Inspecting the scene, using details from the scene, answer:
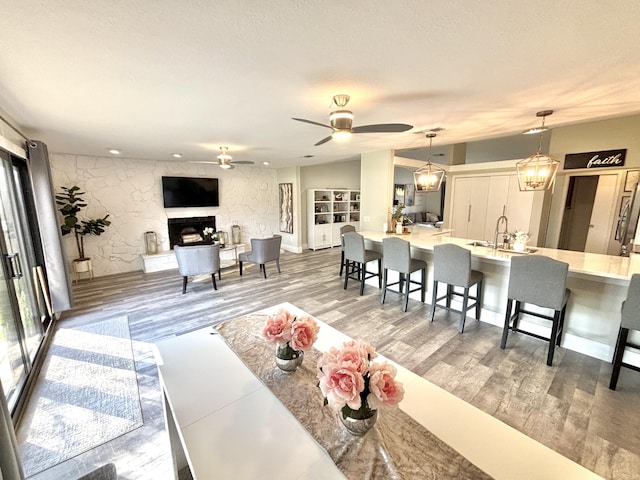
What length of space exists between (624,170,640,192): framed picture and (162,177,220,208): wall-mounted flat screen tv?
7516mm

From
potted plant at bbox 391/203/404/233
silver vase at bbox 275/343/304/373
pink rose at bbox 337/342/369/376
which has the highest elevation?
potted plant at bbox 391/203/404/233

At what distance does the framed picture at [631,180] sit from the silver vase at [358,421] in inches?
209

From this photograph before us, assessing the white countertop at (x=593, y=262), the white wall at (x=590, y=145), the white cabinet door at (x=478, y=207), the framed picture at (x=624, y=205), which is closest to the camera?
the white countertop at (x=593, y=262)

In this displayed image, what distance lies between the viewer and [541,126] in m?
3.10

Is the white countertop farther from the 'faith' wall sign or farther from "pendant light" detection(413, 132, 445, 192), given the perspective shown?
the 'faith' wall sign

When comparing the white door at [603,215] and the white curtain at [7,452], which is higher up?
the white door at [603,215]

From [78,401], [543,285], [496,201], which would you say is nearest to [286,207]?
[496,201]

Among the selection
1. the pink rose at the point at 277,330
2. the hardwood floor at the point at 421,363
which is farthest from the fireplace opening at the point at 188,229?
the pink rose at the point at 277,330

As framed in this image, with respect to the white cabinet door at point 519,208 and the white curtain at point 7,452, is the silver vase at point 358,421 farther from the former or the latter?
the white cabinet door at point 519,208

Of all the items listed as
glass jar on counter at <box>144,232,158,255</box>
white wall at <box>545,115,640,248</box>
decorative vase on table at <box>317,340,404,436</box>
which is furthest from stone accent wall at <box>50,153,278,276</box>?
white wall at <box>545,115,640,248</box>

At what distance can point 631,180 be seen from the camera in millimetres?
3785

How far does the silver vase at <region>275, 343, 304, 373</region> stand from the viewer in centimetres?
132

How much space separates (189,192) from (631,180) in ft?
25.9

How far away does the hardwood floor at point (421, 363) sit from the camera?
5.40 ft
